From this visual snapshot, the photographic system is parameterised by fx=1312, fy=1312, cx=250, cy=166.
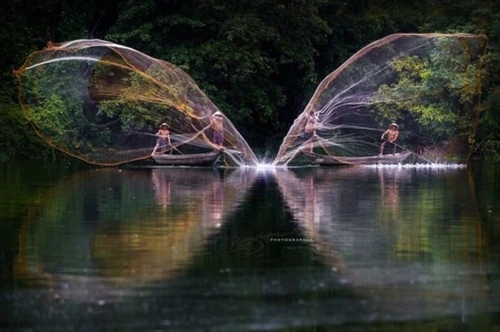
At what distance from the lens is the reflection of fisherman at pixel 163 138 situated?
112 ft

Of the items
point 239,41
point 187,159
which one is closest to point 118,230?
point 187,159

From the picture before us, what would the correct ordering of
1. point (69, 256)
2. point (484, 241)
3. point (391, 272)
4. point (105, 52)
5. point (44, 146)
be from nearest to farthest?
1. point (391, 272)
2. point (69, 256)
3. point (484, 241)
4. point (105, 52)
5. point (44, 146)

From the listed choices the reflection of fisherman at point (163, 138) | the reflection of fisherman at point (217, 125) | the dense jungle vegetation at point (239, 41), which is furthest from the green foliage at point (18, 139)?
the reflection of fisherman at point (217, 125)

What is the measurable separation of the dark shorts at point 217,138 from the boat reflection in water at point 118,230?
5.58 meters

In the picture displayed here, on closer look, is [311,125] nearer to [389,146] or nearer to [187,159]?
[389,146]

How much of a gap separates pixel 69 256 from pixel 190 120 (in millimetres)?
19285

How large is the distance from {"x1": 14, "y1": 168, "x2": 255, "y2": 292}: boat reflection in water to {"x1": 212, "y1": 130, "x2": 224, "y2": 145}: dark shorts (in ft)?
18.3

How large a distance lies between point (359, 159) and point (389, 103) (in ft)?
8.94

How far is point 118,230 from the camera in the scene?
1711cm

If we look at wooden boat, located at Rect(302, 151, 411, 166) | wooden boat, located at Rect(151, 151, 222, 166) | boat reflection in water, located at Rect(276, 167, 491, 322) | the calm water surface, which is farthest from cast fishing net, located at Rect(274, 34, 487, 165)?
the calm water surface

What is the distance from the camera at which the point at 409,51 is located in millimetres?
33594

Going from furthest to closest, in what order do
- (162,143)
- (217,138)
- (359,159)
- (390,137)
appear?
1. (359,159)
2. (162,143)
3. (390,137)
4. (217,138)

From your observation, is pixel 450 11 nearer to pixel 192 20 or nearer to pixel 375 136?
pixel 192 20

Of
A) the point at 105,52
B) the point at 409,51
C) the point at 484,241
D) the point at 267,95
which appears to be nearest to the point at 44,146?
the point at 267,95
